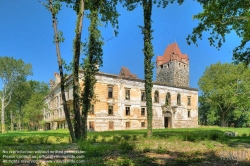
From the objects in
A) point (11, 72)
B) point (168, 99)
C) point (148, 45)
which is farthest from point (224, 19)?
point (11, 72)

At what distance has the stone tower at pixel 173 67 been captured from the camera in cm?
5569

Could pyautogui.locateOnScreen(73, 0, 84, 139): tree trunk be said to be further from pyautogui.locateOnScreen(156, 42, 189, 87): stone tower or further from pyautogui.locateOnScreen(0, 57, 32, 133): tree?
pyautogui.locateOnScreen(156, 42, 189, 87): stone tower

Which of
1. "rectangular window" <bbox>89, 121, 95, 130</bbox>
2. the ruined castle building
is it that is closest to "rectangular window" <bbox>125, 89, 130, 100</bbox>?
the ruined castle building

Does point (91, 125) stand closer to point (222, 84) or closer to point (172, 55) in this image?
point (222, 84)

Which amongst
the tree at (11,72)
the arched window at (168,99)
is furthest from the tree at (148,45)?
the tree at (11,72)

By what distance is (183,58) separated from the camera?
59250mm

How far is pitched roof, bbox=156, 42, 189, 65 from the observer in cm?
5716

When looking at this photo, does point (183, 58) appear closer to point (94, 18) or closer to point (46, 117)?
point (46, 117)

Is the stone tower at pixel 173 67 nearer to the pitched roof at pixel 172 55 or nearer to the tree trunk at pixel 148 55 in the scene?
the pitched roof at pixel 172 55

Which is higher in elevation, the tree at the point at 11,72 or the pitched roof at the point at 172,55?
the pitched roof at the point at 172,55

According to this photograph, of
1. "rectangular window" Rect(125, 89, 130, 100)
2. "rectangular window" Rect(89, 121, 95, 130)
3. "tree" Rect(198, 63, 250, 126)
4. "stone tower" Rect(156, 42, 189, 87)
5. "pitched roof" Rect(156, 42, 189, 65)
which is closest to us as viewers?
"rectangular window" Rect(89, 121, 95, 130)

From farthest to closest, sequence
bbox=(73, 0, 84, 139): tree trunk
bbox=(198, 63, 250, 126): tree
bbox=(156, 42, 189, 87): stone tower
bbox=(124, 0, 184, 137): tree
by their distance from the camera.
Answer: bbox=(156, 42, 189, 87): stone tower
bbox=(198, 63, 250, 126): tree
bbox=(124, 0, 184, 137): tree
bbox=(73, 0, 84, 139): tree trunk

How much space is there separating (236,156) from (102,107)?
2703 centimetres

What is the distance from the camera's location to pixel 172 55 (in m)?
57.1
